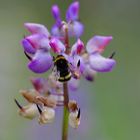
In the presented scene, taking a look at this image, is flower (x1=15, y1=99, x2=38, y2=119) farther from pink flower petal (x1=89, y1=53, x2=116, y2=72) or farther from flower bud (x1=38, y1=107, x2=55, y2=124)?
pink flower petal (x1=89, y1=53, x2=116, y2=72)

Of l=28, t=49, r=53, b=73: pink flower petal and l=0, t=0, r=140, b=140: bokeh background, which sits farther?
→ l=0, t=0, r=140, b=140: bokeh background

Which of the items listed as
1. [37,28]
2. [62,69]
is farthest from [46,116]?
[37,28]

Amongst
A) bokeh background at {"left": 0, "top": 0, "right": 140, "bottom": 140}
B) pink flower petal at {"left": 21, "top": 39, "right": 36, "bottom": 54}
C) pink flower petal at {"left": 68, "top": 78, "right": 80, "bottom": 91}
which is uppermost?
pink flower petal at {"left": 21, "top": 39, "right": 36, "bottom": 54}

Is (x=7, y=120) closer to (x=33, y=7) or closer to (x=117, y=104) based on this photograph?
(x=117, y=104)

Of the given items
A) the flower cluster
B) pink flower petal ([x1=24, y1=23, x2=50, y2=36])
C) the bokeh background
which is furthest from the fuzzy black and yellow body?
the bokeh background

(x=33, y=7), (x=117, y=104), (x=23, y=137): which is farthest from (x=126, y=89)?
(x=33, y=7)

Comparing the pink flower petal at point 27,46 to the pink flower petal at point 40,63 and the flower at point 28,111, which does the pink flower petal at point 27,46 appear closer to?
the pink flower petal at point 40,63

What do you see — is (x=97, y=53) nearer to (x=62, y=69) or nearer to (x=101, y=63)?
(x=101, y=63)
